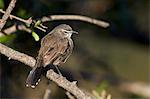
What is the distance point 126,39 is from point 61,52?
19.2 feet

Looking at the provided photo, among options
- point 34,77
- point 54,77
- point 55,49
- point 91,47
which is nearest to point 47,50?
point 55,49

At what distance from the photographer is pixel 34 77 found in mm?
3877

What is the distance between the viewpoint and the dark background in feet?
17.1

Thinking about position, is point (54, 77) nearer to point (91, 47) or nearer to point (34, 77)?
point (34, 77)

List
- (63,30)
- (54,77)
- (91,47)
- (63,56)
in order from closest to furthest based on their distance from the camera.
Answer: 1. (54,77)
2. (63,56)
3. (63,30)
4. (91,47)

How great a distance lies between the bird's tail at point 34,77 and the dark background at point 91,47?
0.45m

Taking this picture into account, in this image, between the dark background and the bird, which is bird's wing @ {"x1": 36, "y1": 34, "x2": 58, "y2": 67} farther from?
the dark background

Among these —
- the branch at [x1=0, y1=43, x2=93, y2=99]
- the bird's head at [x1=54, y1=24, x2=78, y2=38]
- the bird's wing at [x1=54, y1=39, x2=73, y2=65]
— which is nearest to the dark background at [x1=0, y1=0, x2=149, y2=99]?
the bird's head at [x1=54, y1=24, x2=78, y2=38]

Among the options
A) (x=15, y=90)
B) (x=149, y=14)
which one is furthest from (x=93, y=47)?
(x=15, y=90)

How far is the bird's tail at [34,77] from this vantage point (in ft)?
12.6

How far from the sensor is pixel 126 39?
33.3 ft

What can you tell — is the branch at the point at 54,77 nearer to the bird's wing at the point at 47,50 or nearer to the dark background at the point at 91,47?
the bird's wing at the point at 47,50

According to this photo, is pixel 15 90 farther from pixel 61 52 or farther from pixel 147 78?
pixel 147 78

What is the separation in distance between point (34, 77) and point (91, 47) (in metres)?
5.90
